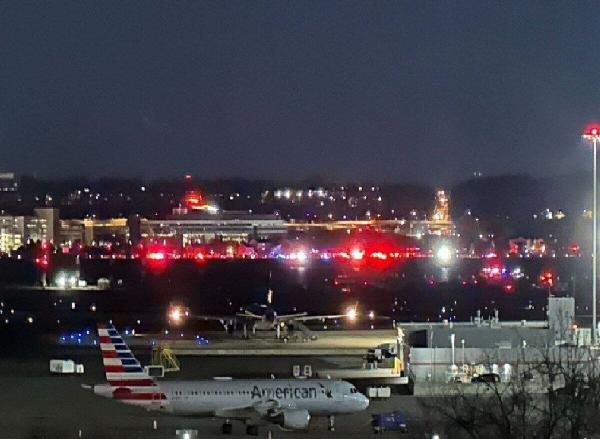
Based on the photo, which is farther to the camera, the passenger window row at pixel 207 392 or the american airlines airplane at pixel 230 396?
the passenger window row at pixel 207 392

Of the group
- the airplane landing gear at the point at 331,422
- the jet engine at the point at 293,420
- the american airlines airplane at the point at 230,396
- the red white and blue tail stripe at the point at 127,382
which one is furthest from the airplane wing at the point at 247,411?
the red white and blue tail stripe at the point at 127,382

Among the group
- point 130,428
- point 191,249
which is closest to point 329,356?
point 130,428

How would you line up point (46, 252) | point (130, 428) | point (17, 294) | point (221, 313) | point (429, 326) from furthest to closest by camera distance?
point (46, 252)
point (17, 294)
point (221, 313)
point (429, 326)
point (130, 428)

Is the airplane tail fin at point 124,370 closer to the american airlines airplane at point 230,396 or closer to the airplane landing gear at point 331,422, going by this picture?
the american airlines airplane at point 230,396

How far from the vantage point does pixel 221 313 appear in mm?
50625

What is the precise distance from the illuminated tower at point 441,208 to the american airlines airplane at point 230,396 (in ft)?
414

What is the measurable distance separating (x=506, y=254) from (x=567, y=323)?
8951 cm

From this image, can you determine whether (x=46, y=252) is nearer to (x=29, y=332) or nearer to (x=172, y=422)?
(x=29, y=332)

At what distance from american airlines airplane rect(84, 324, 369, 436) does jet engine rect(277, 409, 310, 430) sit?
0.02 m

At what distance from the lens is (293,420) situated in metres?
19.4

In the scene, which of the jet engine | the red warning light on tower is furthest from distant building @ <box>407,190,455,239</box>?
the jet engine

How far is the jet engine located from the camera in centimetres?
1938

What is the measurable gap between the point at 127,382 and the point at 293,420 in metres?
2.78

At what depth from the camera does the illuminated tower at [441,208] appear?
148 meters
